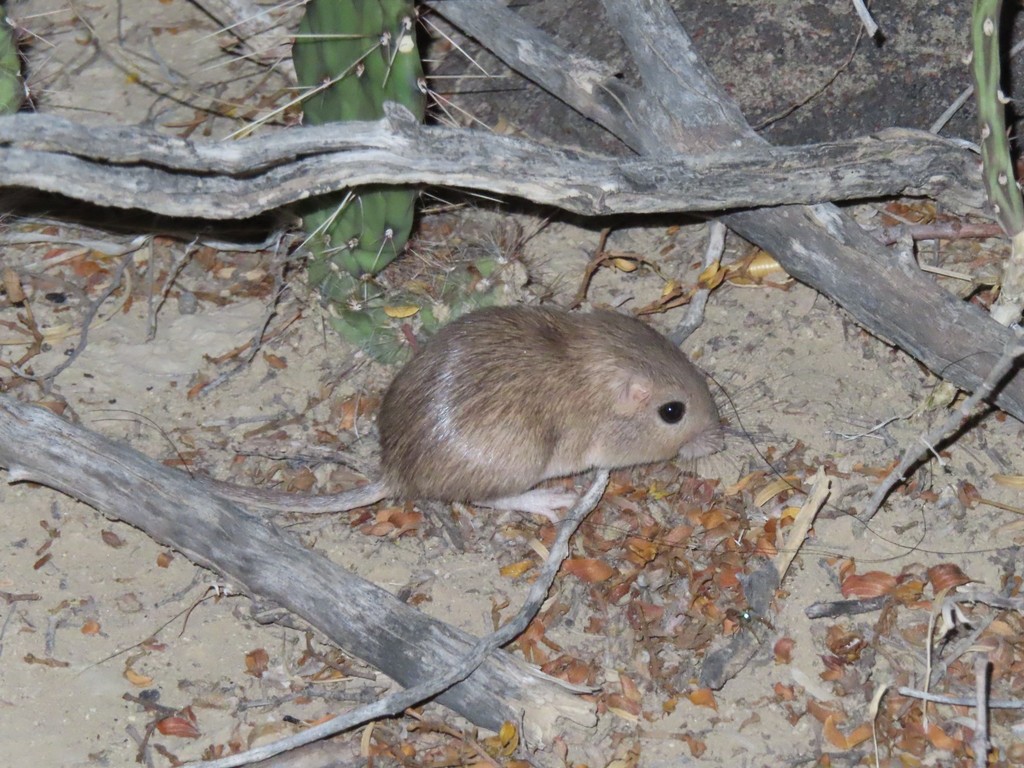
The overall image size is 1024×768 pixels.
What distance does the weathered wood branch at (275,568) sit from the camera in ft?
13.7

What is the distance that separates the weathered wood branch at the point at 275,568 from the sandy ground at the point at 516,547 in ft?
0.63

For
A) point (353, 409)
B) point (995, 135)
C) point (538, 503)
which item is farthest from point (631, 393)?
point (995, 135)

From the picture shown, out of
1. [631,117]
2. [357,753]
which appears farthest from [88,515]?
[631,117]

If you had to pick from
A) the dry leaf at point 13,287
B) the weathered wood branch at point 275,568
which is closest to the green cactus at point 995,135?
the weathered wood branch at point 275,568

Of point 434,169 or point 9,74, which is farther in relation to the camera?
point 9,74

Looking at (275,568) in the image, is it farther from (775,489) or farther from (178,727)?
(775,489)

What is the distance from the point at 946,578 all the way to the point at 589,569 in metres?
1.37

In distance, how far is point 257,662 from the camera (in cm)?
448

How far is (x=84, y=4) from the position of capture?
7.17 meters

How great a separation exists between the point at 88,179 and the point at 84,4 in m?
3.96

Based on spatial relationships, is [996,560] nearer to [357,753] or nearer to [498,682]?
[498,682]

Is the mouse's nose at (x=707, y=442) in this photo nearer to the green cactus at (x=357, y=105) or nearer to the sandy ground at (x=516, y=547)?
the sandy ground at (x=516, y=547)

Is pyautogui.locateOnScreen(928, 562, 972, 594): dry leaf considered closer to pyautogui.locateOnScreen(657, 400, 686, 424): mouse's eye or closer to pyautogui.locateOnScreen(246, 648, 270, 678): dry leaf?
pyautogui.locateOnScreen(657, 400, 686, 424): mouse's eye

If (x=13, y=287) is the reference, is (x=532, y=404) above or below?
above
